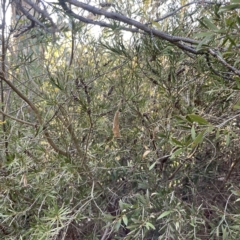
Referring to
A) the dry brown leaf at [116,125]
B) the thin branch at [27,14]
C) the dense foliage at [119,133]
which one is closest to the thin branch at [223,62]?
the dense foliage at [119,133]

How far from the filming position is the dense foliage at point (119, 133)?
2.80 feet

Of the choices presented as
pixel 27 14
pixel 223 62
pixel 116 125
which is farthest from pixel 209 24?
pixel 27 14

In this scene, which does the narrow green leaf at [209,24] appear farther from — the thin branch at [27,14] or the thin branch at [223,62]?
the thin branch at [27,14]

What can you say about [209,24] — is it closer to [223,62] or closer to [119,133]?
[223,62]

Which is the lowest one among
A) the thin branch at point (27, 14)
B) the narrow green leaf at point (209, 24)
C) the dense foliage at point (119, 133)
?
the dense foliage at point (119, 133)

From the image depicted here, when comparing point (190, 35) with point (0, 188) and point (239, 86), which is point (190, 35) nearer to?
point (239, 86)

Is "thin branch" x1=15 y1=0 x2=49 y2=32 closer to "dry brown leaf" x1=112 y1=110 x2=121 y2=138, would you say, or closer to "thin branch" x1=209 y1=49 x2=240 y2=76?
"dry brown leaf" x1=112 y1=110 x2=121 y2=138

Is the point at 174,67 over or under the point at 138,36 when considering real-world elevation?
under

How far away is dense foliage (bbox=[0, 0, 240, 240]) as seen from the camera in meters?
0.85

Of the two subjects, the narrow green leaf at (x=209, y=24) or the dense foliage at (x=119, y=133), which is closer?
the narrow green leaf at (x=209, y=24)

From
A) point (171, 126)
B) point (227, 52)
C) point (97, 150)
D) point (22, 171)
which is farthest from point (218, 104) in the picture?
point (22, 171)

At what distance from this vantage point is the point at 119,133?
95 cm

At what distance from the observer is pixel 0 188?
3.00ft

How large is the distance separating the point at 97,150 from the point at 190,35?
46 centimetres
